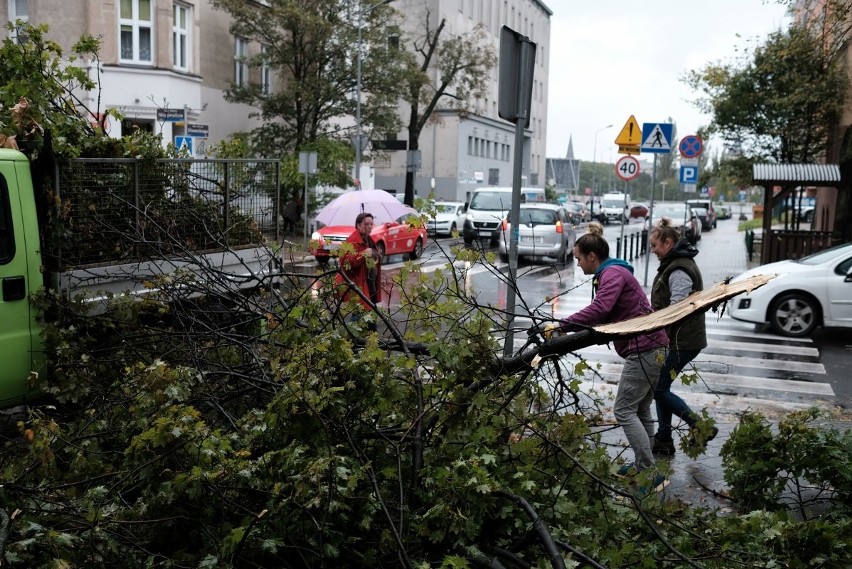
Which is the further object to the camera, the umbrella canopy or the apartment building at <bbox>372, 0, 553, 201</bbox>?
the apartment building at <bbox>372, 0, 553, 201</bbox>

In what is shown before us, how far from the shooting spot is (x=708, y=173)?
3262 centimetres

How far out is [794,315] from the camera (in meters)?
14.4

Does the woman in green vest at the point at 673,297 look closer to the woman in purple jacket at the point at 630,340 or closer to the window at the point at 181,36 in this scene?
the woman in purple jacket at the point at 630,340

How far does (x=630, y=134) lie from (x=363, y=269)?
1309cm

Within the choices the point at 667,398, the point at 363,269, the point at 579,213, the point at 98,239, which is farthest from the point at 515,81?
the point at 579,213

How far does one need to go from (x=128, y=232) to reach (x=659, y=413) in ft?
15.2

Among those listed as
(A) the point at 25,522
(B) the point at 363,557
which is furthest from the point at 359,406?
(A) the point at 25,522

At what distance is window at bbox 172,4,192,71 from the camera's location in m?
33.2

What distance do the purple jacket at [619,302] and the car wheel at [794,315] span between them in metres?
8.94

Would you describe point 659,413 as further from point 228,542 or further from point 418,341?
point 228,542

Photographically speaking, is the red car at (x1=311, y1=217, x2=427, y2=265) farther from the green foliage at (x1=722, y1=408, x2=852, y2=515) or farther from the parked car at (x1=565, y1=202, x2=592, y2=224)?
the parked car at (x1=565, y1=202, x2=592, y2=224)

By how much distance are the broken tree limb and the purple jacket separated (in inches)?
69.5

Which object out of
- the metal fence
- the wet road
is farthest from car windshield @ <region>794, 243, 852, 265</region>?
the metal fence

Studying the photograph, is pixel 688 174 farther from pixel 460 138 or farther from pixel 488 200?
pixel 460 138
